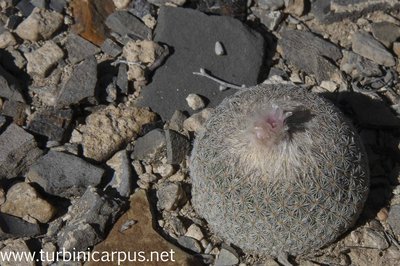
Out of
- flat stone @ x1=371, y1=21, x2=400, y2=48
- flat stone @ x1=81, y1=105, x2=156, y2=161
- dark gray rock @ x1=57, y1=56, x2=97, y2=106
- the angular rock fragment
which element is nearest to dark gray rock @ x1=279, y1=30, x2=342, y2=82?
flat stone @ x1=371, y1=21, x2=400, y2=48

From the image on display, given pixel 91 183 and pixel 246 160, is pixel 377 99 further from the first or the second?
pixel 91 183

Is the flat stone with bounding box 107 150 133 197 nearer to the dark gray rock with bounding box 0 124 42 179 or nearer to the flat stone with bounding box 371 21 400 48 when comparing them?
the dark gray rock with bounding box 0 124 42 179

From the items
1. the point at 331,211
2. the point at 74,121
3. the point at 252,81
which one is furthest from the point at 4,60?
the point at 331,211

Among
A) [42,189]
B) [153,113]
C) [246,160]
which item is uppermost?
[246,160]

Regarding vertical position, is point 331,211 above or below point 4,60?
above

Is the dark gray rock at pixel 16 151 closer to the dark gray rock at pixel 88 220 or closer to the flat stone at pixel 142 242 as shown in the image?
the dark gray rock at pixel 88 220

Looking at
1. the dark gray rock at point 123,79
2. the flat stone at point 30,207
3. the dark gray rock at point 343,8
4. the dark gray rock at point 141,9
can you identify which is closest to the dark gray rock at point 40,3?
the dark gray rock at point 141,9
